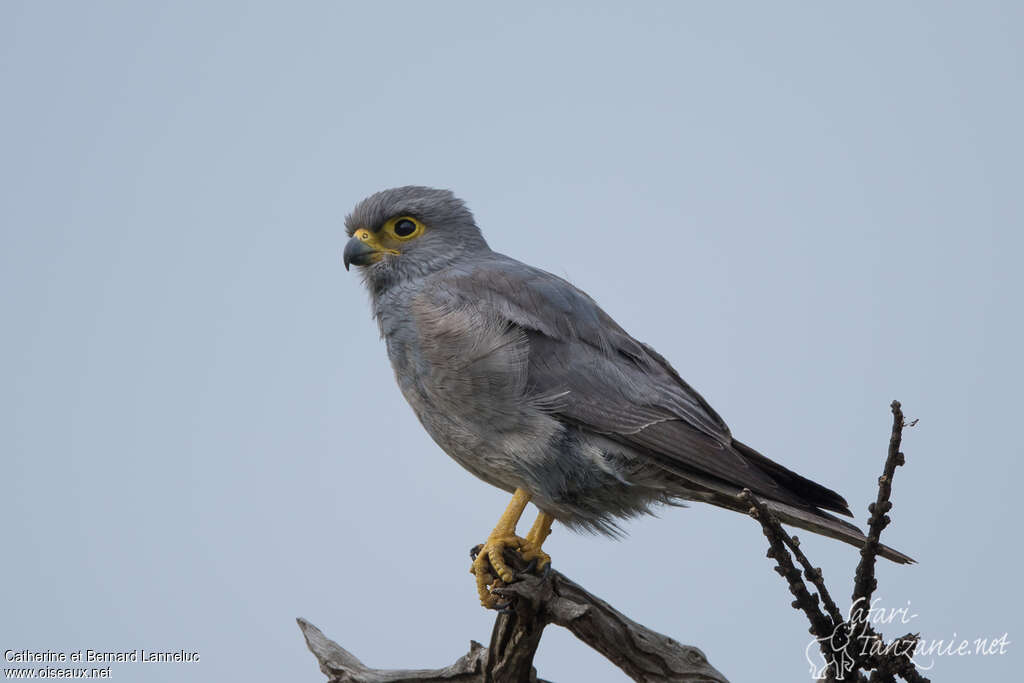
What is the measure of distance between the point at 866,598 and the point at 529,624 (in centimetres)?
165

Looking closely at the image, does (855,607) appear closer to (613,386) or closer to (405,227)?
(613,386)

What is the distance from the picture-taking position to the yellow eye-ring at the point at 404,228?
5.67 meters

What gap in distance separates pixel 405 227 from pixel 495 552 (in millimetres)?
1911

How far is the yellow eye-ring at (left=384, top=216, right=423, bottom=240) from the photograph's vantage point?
5672mm

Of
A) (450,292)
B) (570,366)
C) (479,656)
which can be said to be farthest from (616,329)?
(479,656)

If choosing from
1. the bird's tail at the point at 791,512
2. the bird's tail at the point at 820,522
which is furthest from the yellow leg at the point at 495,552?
the bird's tail at the point at 820,522

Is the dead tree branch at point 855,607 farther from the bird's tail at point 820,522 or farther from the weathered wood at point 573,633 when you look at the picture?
the weathered wood at point 573,633

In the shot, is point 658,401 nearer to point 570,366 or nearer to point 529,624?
point 570,366

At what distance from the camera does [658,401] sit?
5.08 m

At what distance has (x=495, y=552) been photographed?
4875mm

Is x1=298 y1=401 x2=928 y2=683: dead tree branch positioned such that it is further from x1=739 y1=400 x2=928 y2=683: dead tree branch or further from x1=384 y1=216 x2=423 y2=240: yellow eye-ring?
x1=384 y1=216 x2=423 y2=240: yellow eye-ring

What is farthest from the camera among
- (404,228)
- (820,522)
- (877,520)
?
(404,228)

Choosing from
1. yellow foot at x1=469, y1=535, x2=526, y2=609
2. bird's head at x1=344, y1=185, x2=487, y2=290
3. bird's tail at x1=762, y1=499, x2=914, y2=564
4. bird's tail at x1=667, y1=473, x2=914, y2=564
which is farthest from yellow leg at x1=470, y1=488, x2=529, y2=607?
bird's head at x1=344, y1=185, x2=487, y2=290

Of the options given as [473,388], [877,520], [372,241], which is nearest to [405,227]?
[372,241]
